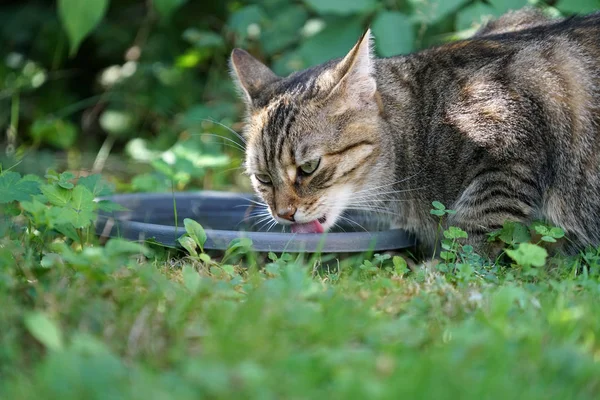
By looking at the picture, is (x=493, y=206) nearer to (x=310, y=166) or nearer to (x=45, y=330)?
(x=310, y=166)

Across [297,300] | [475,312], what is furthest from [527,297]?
[297,300]

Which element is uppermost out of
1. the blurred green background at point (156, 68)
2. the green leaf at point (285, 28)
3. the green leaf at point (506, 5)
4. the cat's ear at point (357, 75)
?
the green leaf at point (506, 5)

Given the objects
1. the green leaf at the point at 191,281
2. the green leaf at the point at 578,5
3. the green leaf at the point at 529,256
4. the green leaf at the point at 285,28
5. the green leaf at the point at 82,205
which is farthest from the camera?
the green leaf at the point at 285,28

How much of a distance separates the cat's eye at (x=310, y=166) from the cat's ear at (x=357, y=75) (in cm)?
32

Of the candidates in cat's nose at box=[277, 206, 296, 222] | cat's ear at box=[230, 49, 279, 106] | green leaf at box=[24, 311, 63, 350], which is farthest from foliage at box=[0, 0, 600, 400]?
cat's ear at box=[230, 49, 279, 106]

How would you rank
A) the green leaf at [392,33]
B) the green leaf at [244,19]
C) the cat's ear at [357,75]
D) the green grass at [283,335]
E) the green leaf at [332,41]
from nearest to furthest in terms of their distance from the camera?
the green grass at [283,335] → the cat's ear at [357,75] → the green leaf at [392,33] → the green leaf at [332,41] → the green leaf at [244,19]

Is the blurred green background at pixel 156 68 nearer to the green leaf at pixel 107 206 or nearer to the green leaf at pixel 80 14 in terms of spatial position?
the green leaf at pixel 80 14

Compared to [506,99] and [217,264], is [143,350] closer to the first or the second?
[217,264]

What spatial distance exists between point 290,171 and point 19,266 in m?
1.29

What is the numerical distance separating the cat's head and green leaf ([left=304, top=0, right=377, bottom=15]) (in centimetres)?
78

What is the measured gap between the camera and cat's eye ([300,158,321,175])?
3.39 m

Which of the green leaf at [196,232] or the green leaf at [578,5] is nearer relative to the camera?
the green leaf at [196,232]

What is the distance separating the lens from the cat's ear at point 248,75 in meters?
3.77

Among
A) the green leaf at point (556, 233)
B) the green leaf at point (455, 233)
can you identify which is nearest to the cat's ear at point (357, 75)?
→ the green leaf at point (455, 233)
